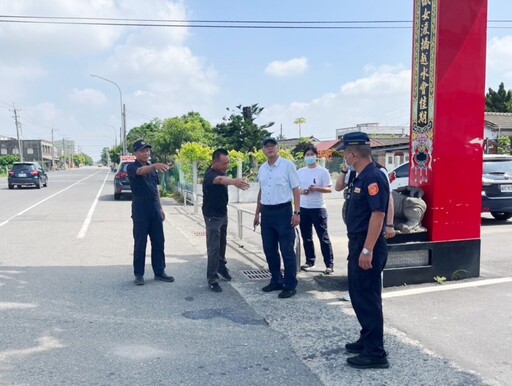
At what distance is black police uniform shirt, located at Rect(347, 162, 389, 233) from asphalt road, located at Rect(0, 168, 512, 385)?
43.6 inches

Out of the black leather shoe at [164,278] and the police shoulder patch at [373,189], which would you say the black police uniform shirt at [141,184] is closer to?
the black leather shoe at [164,278]

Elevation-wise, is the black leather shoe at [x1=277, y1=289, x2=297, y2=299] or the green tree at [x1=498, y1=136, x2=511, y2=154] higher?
the green tree at [x1=498, y1=136, x2=511, y2=154]

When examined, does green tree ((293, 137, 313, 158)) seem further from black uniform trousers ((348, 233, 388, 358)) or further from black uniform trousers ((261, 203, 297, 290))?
black uniform trousers ((348, 233, 388, 358))

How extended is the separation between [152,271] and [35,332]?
8.15 ft

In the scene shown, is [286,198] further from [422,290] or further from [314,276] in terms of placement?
[422,290]

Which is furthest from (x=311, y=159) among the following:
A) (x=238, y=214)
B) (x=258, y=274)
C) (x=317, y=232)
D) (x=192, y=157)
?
(x=192, y=157)

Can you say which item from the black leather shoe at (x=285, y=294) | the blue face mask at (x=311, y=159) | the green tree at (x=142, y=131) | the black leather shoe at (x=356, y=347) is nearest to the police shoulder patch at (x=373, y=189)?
the black leather shoe at (x=356, y=347)

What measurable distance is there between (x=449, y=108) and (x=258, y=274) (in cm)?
326

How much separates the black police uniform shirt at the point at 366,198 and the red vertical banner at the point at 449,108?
2.44m

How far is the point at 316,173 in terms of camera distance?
646cm

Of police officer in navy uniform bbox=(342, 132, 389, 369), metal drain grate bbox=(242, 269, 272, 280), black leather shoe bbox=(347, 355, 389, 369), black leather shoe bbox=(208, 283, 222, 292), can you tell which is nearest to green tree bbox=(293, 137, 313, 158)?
metal drain grate bbox=(242, 269, 272, 280)

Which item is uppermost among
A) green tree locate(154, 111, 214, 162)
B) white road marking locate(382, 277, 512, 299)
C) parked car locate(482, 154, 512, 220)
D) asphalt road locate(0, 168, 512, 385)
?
green tree locate(154, 111, 214, 162)

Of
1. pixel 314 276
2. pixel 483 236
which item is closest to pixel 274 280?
pixel 314 276

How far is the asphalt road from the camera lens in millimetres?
3436
